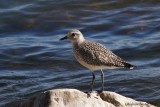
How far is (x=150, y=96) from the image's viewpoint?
34.8 feet

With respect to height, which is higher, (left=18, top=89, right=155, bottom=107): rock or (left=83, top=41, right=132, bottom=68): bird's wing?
(left=83, top=41, right=132, bottom=68): bird's wing

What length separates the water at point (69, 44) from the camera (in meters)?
11.4

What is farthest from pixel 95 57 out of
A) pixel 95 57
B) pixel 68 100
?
pixel 68 100

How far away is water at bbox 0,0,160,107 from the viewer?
37.3 feet

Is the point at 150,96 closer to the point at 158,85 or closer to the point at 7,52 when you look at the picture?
the point at 158,85

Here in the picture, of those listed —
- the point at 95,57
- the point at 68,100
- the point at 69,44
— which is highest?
the point at 95,57

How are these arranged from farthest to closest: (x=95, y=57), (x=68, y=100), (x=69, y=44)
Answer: (x=69, y=44) → (x=95, y=57) → (x=68, y=100)

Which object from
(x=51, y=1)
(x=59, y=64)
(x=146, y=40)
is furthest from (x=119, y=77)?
(x=51, y=1)

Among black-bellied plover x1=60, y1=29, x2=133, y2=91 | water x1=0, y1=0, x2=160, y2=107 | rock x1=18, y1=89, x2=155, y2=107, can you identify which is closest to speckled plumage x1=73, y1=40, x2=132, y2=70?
black-bellied plover x1=60, y1=29, x2=133, y2=91

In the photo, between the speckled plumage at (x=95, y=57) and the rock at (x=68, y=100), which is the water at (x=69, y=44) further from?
the rock at (x=68, y=100)

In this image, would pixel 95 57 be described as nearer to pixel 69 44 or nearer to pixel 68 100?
pixel 68 100

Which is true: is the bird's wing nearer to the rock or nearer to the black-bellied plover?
the black-bellied plover

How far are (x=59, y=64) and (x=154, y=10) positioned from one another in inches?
180

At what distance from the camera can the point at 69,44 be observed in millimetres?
14188
